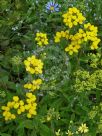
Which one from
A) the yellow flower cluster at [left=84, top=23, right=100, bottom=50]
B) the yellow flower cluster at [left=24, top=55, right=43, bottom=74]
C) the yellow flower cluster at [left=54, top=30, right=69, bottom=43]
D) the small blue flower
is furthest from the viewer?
the small blue flower

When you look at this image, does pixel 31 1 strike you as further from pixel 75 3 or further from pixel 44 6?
pixel 75 3

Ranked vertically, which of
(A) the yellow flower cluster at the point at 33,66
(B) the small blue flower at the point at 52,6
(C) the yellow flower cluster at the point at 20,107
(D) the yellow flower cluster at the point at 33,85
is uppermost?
(B) the small blue flower at the point at 52,6

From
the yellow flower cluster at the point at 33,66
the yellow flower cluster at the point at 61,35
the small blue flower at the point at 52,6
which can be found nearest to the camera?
the yellow flower cluster at the point at 33,66

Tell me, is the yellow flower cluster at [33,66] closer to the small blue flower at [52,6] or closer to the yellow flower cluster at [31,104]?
the yellow flower cluster at [31,104]

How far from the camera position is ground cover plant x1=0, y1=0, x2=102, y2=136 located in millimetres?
2775

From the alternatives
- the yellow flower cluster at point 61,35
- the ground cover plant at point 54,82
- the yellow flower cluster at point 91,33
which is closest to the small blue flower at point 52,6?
the ground cover plant at point 54,82

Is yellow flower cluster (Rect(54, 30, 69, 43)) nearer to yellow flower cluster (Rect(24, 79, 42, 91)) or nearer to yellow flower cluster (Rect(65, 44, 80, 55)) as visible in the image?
yellow flower cluster (Rect(65, 44, 80, 55))

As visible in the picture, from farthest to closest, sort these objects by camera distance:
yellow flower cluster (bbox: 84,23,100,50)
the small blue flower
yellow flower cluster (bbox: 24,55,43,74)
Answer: the small blue flower
yellow flower cluster (bbox: 84,23,100,50)
yellow flower cluster (bbox: 24,55,43,74)

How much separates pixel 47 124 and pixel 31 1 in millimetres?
1131

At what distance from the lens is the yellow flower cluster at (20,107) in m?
2.61

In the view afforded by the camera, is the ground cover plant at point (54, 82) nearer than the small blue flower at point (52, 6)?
Yes

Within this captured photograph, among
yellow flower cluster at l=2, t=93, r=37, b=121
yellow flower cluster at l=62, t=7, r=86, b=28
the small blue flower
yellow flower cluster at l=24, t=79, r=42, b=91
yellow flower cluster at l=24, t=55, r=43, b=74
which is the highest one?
the small blue flower

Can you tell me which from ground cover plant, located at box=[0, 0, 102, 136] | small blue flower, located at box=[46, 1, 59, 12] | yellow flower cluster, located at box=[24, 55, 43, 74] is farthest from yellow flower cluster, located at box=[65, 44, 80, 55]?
small blue flower, located at box=[46, 1, 59, 12]

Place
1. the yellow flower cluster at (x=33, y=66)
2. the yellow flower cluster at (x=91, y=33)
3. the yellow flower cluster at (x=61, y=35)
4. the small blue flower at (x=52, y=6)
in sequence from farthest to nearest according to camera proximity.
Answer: the small blue flower at (x=52, y=6) → the yellow flower cluster at (x=61, y=35) → the yellow flower cluster at (x=91, y=33) → the yellow flower cluster at (x=33, y=66)
